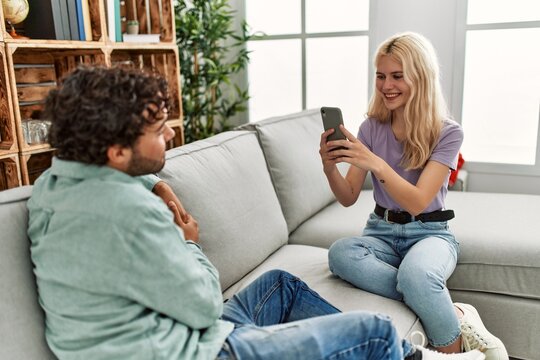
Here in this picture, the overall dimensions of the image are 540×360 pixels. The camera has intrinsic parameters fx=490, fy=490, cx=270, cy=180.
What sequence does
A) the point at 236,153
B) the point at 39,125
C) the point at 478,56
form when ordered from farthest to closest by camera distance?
the point at 478,56 < the point at 39,125 < the point at 236,153

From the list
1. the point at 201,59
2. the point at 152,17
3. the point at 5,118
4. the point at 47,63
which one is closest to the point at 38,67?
the point at 47,63

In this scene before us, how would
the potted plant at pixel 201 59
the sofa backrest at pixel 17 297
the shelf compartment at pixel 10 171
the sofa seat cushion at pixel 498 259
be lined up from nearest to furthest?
1. the sofa backrest at pixel 17 297
2. the sofa seat cushion at pixel 498 259
3. the shelf compartment at pixel 10 171
4. the potted plant at pixel 201 59

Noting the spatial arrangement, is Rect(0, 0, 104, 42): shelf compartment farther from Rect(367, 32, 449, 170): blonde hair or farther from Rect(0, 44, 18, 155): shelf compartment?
Rect(367, 32, 449, 170): blonde hair

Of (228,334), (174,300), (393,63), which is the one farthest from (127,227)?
(393,63)

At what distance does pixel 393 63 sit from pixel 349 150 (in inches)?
13.8

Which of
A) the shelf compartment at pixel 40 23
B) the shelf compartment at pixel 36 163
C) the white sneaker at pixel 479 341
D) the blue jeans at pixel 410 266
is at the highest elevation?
the shelf compartment at pixel 40 23

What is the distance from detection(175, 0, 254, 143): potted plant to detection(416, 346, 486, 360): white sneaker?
209 centimetres

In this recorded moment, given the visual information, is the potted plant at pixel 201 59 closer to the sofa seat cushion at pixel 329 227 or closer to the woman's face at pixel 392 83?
A: the sofa seat cushion at pixel 329 227

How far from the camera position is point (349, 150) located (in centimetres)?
156

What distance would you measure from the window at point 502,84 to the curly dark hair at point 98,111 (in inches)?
92.9

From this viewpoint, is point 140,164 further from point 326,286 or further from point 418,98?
point 418,98

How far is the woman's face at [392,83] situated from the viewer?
1.65 meters

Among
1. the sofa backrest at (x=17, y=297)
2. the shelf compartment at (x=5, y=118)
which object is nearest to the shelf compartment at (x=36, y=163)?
the shelf compartment at (x=5, y=118)

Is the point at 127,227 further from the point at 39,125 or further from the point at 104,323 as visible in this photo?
the point at 39,125
